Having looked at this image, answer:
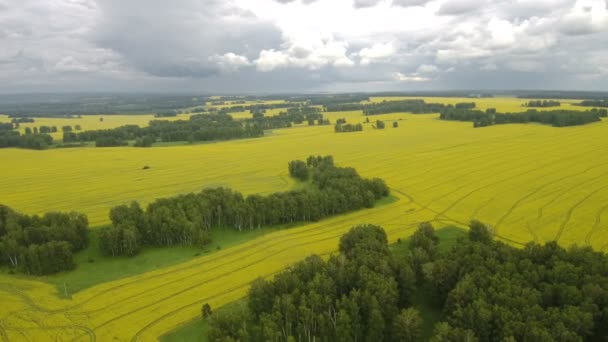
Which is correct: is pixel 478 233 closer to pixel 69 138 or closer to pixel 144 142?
pixel 144 142

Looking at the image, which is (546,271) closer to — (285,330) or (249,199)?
(285,330)

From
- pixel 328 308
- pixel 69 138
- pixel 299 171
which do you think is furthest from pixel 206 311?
pixel 69 138

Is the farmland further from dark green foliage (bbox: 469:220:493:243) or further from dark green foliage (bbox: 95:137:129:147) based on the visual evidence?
dark green foliage (bbox: 95:137:129:147)

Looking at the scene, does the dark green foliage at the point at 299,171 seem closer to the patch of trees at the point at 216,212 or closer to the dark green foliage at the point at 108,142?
the patch of trees at the point at 216,212

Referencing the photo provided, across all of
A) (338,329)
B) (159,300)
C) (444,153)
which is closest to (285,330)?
(338,329)

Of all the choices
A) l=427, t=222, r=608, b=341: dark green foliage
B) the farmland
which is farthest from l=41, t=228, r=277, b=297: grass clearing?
l=427, t=222, r=608, b=341: dark green foliage

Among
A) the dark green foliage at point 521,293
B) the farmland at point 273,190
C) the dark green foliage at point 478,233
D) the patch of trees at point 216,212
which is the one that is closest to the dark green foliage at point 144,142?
the farmland at point 273,190
